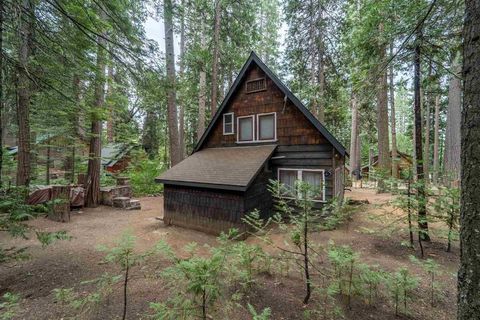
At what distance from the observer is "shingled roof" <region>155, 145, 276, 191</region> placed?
23.8 ft

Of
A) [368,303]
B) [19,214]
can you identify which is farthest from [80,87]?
[368,303]

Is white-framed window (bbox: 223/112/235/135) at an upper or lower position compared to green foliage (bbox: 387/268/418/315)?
upper

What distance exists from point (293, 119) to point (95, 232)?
27.4 ft

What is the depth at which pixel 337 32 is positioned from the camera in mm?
14227

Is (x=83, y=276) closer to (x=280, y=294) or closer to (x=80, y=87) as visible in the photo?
(x=280, y=294)

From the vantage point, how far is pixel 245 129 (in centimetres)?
1016

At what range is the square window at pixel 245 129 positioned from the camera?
998cm

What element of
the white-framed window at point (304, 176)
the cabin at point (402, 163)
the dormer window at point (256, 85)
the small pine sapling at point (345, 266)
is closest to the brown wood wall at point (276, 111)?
the dormer window at point (256, 85)

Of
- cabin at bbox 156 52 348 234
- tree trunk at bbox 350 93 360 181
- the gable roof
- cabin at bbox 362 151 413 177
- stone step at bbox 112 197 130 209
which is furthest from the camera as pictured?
tree trunk at bbox 350 93 360 181

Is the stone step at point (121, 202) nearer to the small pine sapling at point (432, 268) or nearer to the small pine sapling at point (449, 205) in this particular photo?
the small pine sapling at point (432, 268)

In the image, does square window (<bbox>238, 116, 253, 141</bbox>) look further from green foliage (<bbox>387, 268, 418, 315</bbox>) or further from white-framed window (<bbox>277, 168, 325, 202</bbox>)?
green foliage (<bbox>387, 268, 418, 315</bbox>)

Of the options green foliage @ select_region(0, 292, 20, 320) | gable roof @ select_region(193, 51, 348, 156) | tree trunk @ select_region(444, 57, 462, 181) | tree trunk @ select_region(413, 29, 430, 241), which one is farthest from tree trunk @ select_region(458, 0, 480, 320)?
tree trunk @ select_region(444, 57, 462, 181)

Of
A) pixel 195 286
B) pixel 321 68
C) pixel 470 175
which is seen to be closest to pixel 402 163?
pixel 321 68

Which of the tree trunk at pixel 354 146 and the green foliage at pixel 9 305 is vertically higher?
the tree trunk at pixel 354 146
